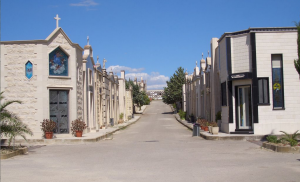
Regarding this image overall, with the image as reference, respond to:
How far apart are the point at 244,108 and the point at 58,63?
477 inches

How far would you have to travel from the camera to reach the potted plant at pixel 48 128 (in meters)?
21.3

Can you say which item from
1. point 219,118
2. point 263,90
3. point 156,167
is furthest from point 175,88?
point 156,167

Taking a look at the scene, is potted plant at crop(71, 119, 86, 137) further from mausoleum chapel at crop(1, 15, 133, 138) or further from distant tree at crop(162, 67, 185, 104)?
distant tree at crop(162, 67, 185, 104)

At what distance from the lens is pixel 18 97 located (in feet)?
71.9

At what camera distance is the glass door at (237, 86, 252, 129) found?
23062 mm

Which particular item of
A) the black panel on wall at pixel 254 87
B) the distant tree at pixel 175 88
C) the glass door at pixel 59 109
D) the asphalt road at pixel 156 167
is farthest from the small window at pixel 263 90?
the distant tree at pixel 175 88

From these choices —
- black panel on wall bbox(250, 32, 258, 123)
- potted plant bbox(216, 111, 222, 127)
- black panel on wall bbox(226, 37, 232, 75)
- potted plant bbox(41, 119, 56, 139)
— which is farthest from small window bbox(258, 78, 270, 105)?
potted plant bbox(41, 119, 56, 139)

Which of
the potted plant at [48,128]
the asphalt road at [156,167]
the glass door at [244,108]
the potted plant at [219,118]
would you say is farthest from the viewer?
the potted plant at [219,118]

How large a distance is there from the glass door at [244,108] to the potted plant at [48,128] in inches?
456

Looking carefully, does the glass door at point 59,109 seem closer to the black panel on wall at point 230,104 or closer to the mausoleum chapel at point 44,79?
the mausoleum chapel at point 44,79

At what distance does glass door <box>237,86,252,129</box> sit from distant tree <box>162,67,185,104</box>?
5208 centimetres

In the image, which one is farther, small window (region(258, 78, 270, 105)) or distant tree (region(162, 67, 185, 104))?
distant tree (region(162, 67, 185, 104))

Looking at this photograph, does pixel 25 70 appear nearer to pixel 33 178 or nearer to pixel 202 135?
pixel 202 135

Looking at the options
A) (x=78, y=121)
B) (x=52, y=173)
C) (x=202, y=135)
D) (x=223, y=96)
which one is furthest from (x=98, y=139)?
(x=52, y=173)
